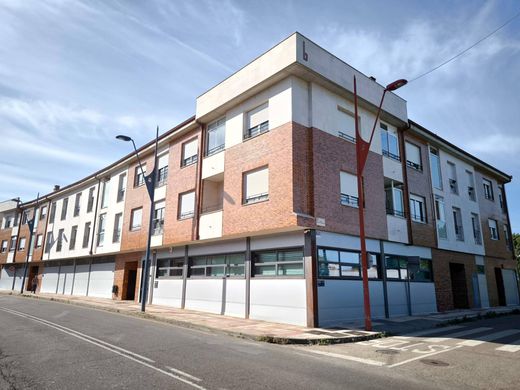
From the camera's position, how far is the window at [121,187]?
25.2 metres

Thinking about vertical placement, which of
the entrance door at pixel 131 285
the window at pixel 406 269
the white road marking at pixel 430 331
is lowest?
the white road marking at pixel 430 331

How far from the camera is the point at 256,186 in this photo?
48.7ft

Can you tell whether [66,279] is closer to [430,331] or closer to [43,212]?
[43,212]

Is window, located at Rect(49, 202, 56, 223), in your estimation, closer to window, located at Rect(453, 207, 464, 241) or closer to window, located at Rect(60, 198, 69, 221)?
window, located at Rect(60, 198, 69, 221)

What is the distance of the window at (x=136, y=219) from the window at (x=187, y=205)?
4541 millimetres

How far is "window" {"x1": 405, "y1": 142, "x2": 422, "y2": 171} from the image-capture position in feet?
64.2

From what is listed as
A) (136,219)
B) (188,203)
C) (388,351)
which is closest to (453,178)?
(188,203)

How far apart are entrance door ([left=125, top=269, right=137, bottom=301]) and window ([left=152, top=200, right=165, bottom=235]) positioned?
5.79 metres

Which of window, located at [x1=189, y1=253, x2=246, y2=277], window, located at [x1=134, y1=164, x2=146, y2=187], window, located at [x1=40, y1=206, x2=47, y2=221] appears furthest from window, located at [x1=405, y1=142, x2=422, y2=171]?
window, located at [x1=40, y1=206, x2=47, y2=221]

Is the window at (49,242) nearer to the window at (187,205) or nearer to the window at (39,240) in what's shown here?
the window at (39,240)

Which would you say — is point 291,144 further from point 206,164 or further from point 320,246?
point 206,164

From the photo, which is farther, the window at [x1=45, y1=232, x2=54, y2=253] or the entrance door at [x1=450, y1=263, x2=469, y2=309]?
the window at [x1=45, y1=232, x2=54, y2=253]

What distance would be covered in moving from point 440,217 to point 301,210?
11709 millimetres

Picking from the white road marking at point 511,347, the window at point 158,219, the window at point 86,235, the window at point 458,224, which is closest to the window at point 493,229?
the window at point 458,224
